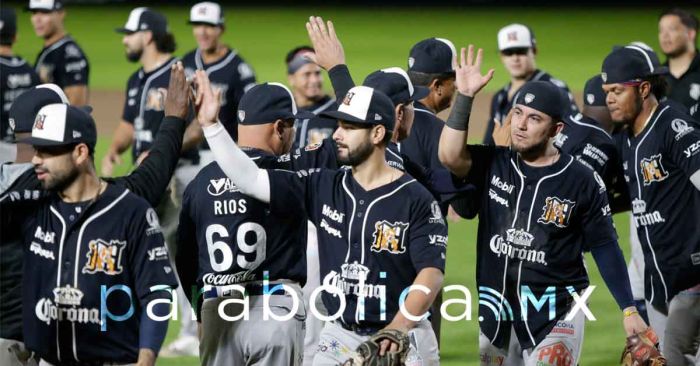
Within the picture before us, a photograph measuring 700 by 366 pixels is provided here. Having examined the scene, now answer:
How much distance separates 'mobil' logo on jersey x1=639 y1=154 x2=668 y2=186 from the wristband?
1.55m

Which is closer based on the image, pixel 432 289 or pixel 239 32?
pixel 432 289

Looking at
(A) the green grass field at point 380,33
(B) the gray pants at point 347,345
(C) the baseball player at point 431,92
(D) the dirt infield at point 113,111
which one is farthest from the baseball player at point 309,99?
(A) the green grass field at point 380,33

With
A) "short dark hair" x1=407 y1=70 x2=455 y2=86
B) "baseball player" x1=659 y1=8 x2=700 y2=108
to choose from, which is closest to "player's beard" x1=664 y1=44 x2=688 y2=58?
"baseball player" x1=659 y1=8 x2=700 y2=108

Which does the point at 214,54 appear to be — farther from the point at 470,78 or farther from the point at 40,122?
the point at 40,122

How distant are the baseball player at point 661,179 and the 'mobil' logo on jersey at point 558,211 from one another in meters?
1.16

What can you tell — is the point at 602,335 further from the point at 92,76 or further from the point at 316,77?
the point at 92,76

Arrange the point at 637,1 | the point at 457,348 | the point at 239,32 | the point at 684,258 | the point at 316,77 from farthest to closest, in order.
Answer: the point at 637,1 → the point at 239,32 → the point at 316,77 → the point at 457,348 → the point at 684,258

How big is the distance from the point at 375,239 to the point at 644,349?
5.54 ft

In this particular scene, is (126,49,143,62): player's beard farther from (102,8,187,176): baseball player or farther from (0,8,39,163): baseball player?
(0,8,39,163): baseball player

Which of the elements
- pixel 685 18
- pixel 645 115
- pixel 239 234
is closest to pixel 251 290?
Result: pixel 239 234

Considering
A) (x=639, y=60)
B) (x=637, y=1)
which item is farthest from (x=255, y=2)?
(x=639, y=60)

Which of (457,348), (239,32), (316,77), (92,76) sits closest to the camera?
(457,348)

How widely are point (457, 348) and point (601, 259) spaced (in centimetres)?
311

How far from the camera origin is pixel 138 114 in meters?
11.4
